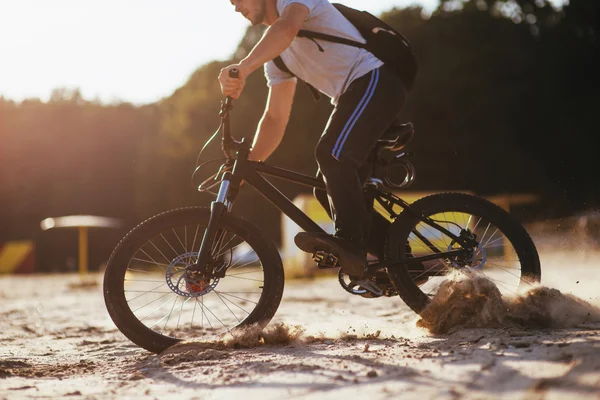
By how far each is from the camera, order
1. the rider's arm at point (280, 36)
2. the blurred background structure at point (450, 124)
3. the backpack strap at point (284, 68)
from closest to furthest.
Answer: the rider's arm at point (280, 36), the backpack strap at point (284, 68), the blurred background structure at point (450, 124)

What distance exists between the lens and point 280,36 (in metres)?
3.70

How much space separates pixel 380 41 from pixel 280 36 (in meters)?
0.59

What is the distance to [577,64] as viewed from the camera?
28.5 metres

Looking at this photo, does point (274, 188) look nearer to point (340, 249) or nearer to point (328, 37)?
point (340, 249)

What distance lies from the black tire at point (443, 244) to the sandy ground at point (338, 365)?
0.28 metres

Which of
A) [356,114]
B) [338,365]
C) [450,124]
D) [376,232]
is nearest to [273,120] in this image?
[356,114]

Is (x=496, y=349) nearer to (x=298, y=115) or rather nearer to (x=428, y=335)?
(x=428, y=335)

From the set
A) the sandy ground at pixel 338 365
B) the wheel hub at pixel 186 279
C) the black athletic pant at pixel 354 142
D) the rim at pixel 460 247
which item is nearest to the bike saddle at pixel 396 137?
the black athletic pant at pixel 354 142

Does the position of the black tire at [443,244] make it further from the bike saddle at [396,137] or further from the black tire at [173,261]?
the black tire at [173,261]

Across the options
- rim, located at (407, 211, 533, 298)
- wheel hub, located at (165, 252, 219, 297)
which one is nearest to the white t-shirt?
rim, located at (407, 211, 533, 298)

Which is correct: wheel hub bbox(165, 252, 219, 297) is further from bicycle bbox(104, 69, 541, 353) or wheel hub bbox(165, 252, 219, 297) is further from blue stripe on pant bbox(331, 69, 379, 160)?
blue stripe on pant bbox(331, 69, 379, 160)

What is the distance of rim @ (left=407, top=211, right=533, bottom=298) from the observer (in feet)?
13.2

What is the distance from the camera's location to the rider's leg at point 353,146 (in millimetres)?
3730

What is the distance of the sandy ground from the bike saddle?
3.42 ft
